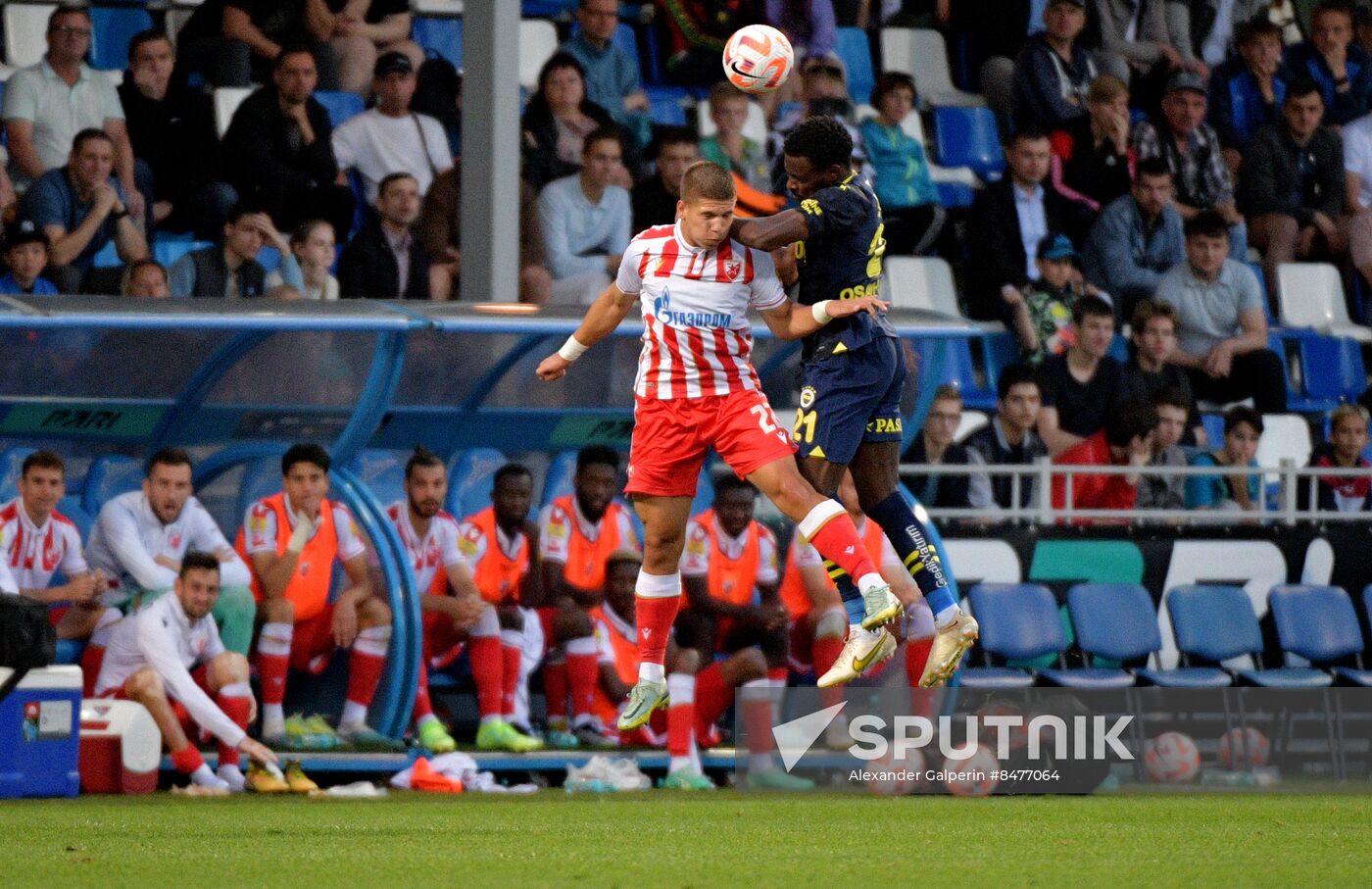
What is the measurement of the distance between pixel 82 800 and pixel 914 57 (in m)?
8.99

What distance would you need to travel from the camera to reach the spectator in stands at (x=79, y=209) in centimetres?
1193

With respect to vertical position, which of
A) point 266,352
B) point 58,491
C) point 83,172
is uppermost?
point 83,172

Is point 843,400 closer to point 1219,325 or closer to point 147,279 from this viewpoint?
point 147,279

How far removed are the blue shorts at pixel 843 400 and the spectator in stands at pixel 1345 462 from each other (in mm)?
6519

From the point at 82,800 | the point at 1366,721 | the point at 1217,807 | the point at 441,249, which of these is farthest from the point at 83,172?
the point at 1366,721

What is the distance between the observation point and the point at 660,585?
7879mm

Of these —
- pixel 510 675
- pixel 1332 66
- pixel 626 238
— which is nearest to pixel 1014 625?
pixel 510 675

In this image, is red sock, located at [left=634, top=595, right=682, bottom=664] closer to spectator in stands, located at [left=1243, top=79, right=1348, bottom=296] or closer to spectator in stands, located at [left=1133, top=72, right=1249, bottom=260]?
spectator in stands, located at [left=1133, top=72, right=1249, bottom=260]

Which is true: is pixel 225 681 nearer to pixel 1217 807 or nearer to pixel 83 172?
pixel 83 172

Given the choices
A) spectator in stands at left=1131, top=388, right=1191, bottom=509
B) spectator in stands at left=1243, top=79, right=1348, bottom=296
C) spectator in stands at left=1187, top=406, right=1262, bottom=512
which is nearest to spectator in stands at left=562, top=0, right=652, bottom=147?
spectator in stands at left=1131, top=388, right=1191, bottom=509

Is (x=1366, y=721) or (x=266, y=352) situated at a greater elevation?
(x=266, y=352)

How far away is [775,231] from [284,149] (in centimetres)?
610

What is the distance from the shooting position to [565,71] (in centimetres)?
1354

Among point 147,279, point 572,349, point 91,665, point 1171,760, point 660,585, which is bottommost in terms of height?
point 1171,760
